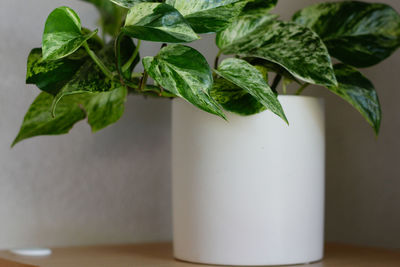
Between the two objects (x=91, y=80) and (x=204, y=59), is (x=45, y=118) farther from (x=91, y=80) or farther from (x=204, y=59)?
(x=204, y=59)

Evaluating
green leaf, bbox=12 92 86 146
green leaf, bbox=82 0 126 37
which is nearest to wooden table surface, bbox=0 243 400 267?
green leaf, bbox=12 92 86 146

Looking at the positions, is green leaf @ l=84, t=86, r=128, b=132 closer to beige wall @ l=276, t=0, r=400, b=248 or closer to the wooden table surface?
the wooden table surface

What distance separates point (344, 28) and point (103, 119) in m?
0.39

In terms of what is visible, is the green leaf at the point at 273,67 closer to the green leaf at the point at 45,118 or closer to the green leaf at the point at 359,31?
the green leaf at the point at 359,31

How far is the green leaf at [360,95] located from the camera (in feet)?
2.48

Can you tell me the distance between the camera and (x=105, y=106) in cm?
80

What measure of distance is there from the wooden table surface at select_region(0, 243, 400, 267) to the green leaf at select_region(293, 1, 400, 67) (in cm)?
30

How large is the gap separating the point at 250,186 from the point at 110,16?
460mm

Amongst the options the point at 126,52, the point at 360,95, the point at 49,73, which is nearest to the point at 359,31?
the point at 360,95

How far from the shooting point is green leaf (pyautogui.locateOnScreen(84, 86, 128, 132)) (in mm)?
800

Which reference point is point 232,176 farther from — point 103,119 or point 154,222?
point 154,222

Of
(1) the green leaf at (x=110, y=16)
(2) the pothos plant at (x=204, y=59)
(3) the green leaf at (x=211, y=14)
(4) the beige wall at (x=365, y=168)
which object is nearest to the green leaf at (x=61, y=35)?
(2) the pothos plant at (x=204, y=59)

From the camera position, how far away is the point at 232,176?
0.73m

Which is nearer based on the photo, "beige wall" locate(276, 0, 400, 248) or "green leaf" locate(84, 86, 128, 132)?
"green leaf" locate(84, 86, 128, 132)
